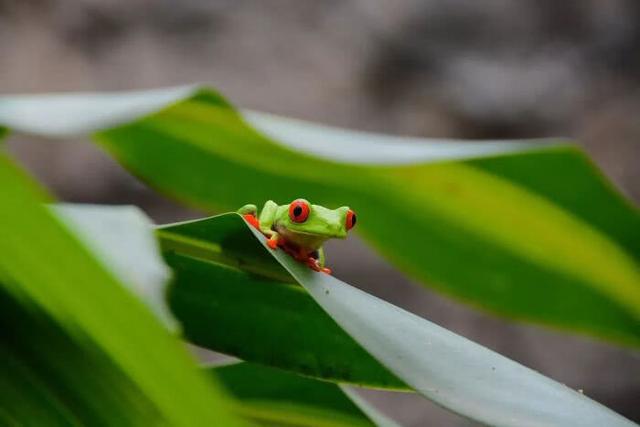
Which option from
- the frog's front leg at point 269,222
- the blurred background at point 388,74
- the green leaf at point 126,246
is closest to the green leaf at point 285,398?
the frog's front leg at point 269,222

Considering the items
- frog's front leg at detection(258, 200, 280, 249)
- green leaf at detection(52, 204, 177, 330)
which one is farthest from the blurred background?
green leaf at detection(52, 204, 177, 330)

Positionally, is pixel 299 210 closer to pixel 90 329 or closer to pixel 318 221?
pixel 318 221

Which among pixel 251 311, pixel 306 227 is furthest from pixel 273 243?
pixel 251 311

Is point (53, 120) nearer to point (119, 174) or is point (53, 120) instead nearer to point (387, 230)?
point (387, 230)

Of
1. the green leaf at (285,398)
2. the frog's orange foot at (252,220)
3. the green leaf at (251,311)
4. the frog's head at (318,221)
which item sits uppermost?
the frog's head at (318,221)

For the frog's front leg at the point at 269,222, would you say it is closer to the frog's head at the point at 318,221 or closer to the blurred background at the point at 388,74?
the frog's head at the point at 318,221

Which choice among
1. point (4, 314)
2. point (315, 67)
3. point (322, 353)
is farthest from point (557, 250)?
point (315, 67)

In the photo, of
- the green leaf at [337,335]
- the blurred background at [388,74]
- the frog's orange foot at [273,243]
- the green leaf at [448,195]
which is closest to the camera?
the green leaf at [337,335]
